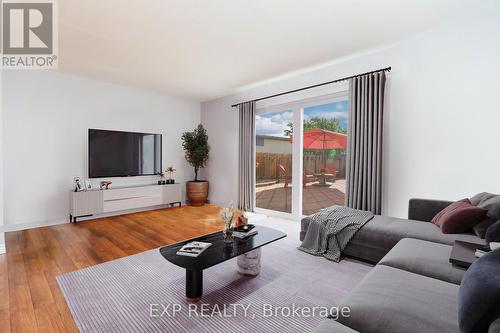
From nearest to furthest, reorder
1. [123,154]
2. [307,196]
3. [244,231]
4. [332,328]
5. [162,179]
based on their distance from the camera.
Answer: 1. [332,328]
2. [244,231]
3. [307,196]
4. [123,154]
5. [162,179]

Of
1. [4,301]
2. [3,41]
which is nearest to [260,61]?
[3,41]

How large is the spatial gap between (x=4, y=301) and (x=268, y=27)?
348 centimetres

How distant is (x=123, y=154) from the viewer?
4.89m

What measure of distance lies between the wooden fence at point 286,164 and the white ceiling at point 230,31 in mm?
1517

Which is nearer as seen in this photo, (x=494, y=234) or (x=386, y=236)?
(x=494, y=234)

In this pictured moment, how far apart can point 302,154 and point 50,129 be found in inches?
169

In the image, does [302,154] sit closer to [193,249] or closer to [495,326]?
[193,249]

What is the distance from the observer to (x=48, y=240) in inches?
134

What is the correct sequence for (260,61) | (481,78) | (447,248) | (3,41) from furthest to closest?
(260,61) → (3,41) → (481,78) → (447,248)

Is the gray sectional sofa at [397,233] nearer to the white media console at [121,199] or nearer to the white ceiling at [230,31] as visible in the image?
the white ceiling at [230,31]

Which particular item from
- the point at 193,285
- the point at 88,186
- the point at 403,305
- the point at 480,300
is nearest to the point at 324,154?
the point at 193,285

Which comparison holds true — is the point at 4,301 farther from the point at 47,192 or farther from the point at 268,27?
the point at 268,27

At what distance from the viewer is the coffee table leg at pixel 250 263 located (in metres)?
2.41

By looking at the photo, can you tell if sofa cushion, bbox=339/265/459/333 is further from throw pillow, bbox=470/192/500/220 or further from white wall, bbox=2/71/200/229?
white wall, bbox=2/71/200/229
